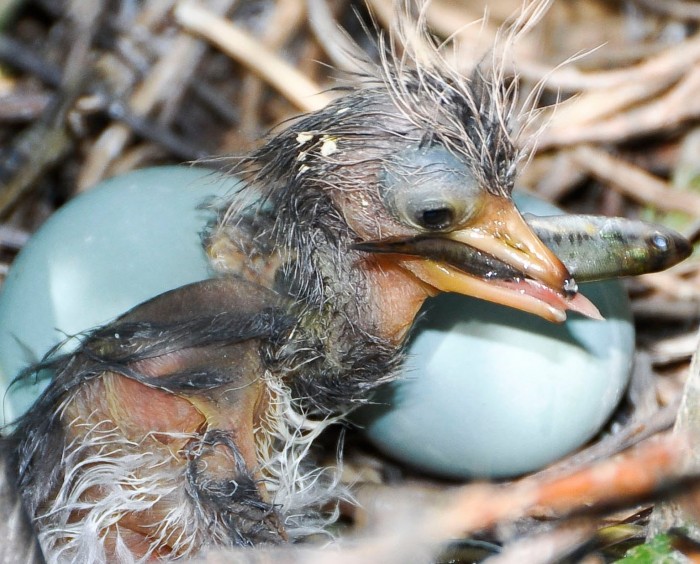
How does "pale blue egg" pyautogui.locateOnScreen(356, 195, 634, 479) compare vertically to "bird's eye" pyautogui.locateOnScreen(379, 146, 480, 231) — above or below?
below

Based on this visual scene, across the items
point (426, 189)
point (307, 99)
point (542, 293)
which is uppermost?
point (307, 99)

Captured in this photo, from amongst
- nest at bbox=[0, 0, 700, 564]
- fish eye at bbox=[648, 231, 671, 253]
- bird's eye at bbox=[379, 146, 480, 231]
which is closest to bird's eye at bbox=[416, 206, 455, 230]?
bird's eye at bbox=[379, 146, 480, 231]

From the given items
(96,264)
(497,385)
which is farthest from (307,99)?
(497,385)

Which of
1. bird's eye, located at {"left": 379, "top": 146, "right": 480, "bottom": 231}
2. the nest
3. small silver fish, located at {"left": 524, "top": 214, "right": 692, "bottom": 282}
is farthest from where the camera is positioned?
the nest

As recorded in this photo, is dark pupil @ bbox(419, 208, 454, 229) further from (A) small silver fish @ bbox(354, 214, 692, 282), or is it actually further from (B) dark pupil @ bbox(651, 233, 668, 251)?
(B) dark pupil @ bbox(651, 233, 668, 251)

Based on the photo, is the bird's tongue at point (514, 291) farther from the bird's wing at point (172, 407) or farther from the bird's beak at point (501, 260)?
the bird's wing at point (172, 407)

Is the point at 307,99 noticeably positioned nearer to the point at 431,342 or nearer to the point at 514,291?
the point at 431,342

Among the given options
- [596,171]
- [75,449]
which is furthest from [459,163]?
[596,171]
